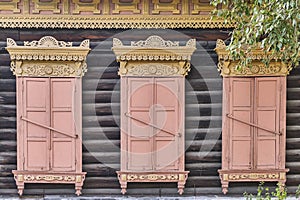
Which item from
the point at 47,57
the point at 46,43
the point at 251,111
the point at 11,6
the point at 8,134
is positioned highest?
the point at 11,6

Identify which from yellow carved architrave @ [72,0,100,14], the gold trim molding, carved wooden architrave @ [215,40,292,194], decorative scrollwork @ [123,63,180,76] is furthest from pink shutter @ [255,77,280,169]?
yellow carved architrave @ [72,0,100,14]

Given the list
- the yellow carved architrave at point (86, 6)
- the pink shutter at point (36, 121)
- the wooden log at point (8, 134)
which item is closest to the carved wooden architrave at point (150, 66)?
the yellow carved architrave at point (86, 6)

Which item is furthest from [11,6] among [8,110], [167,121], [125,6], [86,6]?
[167,121]

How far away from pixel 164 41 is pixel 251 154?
213cm

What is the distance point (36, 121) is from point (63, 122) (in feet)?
1.28

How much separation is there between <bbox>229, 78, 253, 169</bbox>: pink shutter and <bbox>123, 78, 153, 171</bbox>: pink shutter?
1.23 metres

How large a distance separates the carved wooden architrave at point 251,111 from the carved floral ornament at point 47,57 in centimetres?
207

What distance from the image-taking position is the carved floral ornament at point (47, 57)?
6160mm

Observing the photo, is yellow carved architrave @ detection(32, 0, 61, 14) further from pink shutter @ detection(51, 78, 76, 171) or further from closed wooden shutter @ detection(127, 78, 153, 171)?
closed wooden shutter @ detection(127, 78, 153, 171)

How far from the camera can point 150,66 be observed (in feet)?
20.7

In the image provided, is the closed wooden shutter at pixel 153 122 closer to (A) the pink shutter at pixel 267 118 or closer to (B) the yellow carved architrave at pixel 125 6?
(B) the yellow carved architrave at pixel 125 6

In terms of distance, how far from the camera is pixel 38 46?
20.2ft

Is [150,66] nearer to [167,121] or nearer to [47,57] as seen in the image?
[167,121]

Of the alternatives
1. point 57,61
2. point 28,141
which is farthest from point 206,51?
point 28,141
